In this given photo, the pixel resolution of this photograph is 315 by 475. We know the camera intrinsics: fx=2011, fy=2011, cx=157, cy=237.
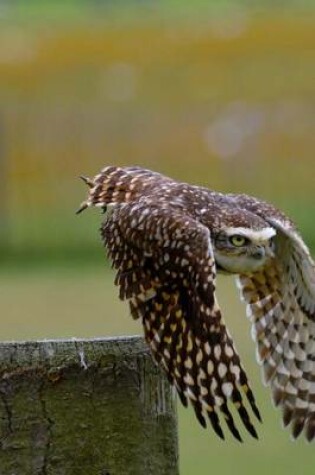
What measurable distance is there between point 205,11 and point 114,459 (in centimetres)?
3986

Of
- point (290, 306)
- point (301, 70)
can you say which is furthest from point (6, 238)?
point (290, 306)

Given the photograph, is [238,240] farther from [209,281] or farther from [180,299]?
[209,281]

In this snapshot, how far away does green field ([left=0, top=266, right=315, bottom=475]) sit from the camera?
1235 cm

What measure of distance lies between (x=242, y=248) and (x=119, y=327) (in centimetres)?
1010

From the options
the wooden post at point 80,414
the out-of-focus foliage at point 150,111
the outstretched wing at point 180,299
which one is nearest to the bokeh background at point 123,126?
the out-of-focus foliage at point 150,111

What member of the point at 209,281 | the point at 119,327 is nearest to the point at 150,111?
the point at 119,327

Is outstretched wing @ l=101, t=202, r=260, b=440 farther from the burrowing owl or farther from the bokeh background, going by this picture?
the bokeh background

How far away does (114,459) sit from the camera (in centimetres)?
573

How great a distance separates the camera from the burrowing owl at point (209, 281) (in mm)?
7094

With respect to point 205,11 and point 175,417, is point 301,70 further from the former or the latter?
point 175,417

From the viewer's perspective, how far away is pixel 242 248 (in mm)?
7953

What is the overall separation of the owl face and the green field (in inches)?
153

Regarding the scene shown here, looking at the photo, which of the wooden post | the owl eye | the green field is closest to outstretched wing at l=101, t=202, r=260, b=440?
the owl eye

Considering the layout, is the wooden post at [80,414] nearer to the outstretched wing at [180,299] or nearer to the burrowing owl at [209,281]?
the outstretched wing at [180,299]
